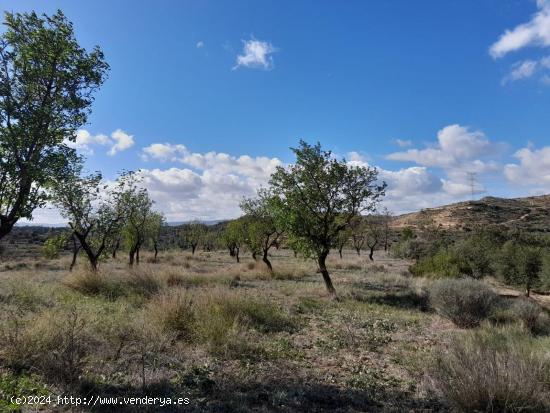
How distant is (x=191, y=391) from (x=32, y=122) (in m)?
5.53

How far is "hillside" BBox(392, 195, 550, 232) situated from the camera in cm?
8819

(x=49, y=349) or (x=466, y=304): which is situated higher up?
(x=49, y=349)

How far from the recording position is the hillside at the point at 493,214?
289 ft

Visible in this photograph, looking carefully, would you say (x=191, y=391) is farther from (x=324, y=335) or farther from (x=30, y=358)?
Answer: (x=324, y=335)

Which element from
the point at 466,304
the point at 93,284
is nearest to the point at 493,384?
the point at 466,304

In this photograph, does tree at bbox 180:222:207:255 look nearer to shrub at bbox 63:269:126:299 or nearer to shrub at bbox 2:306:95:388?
shrub at bbox 63:269:126:299

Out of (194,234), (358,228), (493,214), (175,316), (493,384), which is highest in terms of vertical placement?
(493,214)

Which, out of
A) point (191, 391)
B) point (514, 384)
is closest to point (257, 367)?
point (191, 391)

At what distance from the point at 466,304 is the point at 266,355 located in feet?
25.9

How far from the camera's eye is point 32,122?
7.25 m

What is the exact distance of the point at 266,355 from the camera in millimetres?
7785

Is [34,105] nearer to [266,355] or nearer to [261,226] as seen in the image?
[266,355]

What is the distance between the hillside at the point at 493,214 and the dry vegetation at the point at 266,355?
262 ft

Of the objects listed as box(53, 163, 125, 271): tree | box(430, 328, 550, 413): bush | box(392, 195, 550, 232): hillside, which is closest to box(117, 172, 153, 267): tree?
box(53, 163, 125, 271): tree
